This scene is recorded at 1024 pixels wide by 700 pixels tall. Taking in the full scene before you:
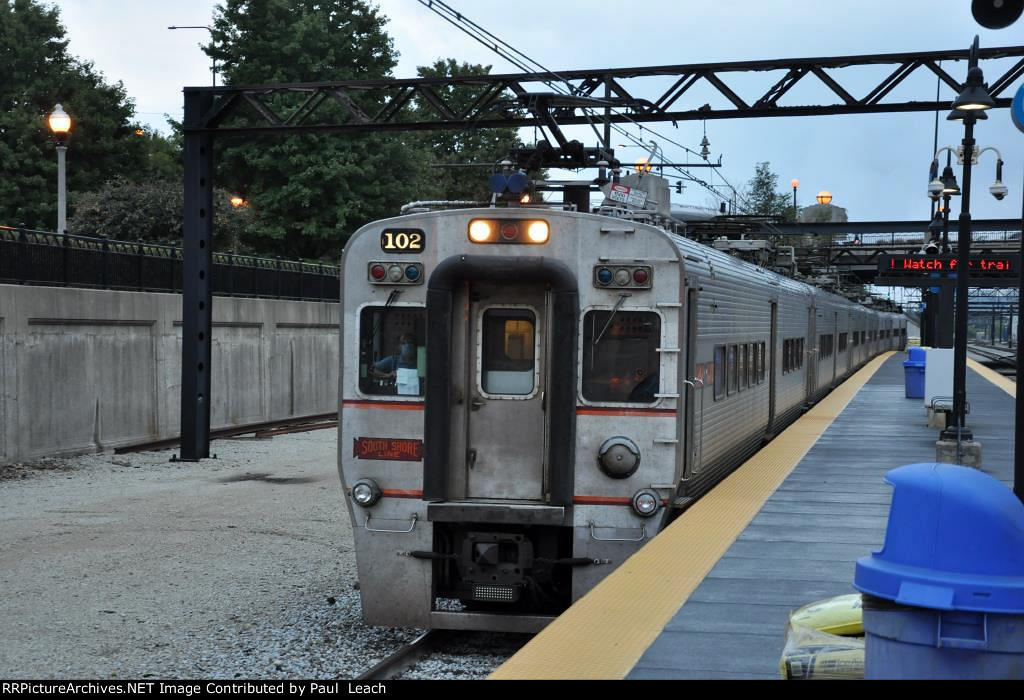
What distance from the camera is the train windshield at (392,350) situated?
9117 millimetres

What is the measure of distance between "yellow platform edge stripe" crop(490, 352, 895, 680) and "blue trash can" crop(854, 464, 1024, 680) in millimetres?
1548

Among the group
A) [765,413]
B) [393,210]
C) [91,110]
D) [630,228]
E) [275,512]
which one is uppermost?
[91,110]

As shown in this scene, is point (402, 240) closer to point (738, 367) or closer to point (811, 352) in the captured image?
point (738, 367)

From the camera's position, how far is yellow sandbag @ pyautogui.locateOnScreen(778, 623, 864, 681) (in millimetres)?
4723

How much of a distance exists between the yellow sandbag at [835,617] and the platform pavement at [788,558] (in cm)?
38

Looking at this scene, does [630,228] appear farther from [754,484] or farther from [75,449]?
[75,449]

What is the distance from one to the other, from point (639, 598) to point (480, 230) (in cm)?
326

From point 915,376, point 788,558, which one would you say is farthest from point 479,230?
point 915,376

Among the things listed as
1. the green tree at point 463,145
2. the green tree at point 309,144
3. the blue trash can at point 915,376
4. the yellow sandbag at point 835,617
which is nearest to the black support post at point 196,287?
the blue trash can at point 915,376

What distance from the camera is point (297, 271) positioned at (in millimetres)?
30594

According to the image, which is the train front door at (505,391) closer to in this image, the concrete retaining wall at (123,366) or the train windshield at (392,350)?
the train windshield at (392,350)

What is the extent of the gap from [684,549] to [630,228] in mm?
2392

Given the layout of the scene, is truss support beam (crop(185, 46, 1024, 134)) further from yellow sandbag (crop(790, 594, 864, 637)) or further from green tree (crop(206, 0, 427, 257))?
green tree (crop(206, 0, 427, 257))

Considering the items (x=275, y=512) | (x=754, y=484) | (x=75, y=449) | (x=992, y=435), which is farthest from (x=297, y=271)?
(x=754, y=484)
